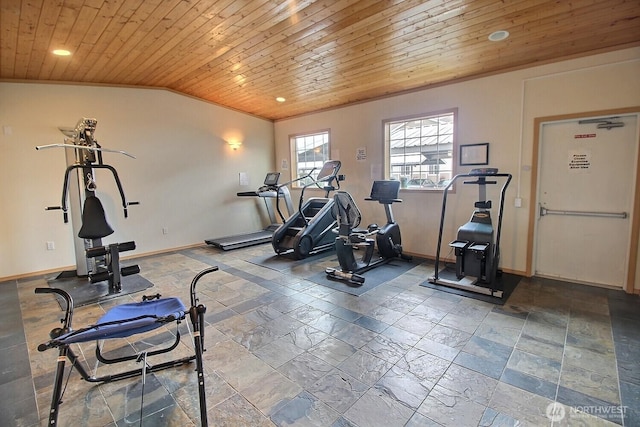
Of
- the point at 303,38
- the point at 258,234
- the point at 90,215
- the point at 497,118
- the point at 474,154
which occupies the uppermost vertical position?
the point at 303,38

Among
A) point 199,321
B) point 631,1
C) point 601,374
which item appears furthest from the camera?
point 631,1

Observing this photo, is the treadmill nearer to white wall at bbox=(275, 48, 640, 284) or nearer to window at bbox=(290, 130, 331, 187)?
window at bbox=(290, 130, 331, 187)

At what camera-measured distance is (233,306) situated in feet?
11.2

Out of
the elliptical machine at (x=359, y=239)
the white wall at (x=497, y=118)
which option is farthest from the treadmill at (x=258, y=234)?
the elliptical machine at (x=359, y=239)

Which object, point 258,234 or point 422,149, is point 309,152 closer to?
point 258,234

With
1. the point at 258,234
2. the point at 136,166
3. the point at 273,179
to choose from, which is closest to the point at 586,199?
the point at 273,179

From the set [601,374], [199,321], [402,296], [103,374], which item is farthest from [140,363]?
[601,374]

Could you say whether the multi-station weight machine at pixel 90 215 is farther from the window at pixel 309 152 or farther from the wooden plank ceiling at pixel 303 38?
the window at pixel 309 152

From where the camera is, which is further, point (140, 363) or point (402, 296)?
point (402, 296)

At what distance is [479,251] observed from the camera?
358 centimetres

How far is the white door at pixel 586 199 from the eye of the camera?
3553 mm

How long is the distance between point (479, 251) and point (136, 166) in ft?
18.5

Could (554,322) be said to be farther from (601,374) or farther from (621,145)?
(621,145)

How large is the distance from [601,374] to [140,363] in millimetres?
3324
